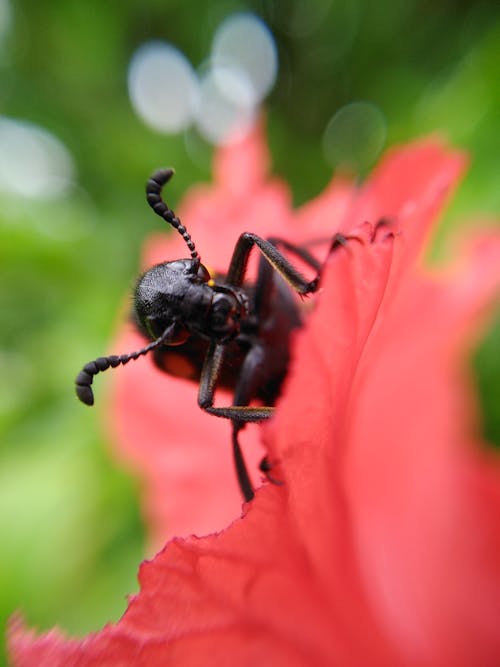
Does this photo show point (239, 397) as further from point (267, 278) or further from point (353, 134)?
point (353, 134)

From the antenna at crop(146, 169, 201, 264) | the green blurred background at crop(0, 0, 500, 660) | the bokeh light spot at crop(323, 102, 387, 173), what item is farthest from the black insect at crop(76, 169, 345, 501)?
the bokeh light spot at crop(323, 102, 387, 173)

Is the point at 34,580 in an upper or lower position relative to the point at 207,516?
lower

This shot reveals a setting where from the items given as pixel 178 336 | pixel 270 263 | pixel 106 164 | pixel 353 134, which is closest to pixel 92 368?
pixel 178 336

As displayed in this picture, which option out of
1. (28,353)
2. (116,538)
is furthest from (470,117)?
(28,353)

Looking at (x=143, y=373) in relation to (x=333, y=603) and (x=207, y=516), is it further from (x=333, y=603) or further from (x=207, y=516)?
(x=333, y=603)

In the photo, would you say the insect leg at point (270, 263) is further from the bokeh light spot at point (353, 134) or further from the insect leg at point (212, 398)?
the bokeh light spot at point (353, 134)

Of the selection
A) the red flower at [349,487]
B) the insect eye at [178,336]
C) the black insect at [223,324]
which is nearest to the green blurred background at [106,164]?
the red flower at [349,487]
